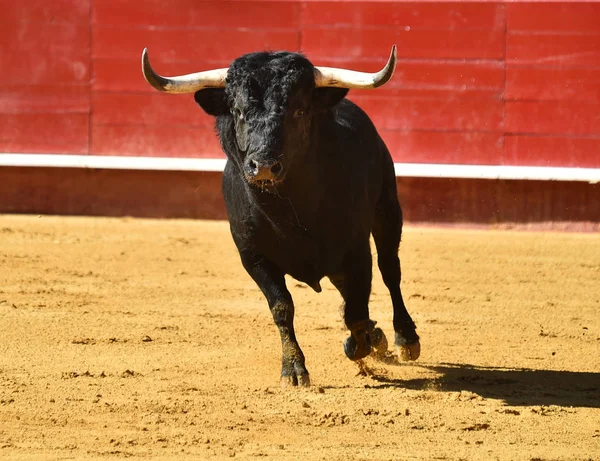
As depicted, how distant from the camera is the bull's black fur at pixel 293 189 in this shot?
15.0ft

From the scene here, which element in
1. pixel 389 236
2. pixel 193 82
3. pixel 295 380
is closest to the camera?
pixel 295 380

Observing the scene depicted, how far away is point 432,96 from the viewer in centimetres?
973

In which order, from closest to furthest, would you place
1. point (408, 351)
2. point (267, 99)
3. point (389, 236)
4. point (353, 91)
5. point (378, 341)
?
1. point (267, 99)
2. point (378, 341)
3. point (408, 351)
4. point (389, 236)
5. point (353, 91)

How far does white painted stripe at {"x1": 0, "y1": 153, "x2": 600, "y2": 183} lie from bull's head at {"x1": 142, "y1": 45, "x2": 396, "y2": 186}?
474cm

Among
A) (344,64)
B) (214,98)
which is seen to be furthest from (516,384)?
(344,64)

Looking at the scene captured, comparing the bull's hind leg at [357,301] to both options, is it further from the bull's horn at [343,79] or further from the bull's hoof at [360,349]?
the bull's horn at [343,79]

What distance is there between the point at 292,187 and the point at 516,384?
3.90 ft

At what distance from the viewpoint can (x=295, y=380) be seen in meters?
4.70

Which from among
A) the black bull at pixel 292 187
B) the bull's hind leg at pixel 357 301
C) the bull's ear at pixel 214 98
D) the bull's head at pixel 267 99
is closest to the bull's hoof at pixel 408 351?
the black bull at pixel 292 187

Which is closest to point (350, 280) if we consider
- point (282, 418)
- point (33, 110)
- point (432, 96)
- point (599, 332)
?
point (282, 418)

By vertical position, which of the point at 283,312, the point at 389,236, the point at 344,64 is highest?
the point at 344,64

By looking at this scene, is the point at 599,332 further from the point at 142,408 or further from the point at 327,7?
the point at 327,7

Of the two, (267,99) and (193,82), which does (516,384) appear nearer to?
(267,99)

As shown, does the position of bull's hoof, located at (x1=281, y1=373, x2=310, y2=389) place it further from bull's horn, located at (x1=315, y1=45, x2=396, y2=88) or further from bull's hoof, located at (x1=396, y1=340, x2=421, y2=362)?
bull's horn, located at (x1=315, y1=45, x2=396, y2=88)
